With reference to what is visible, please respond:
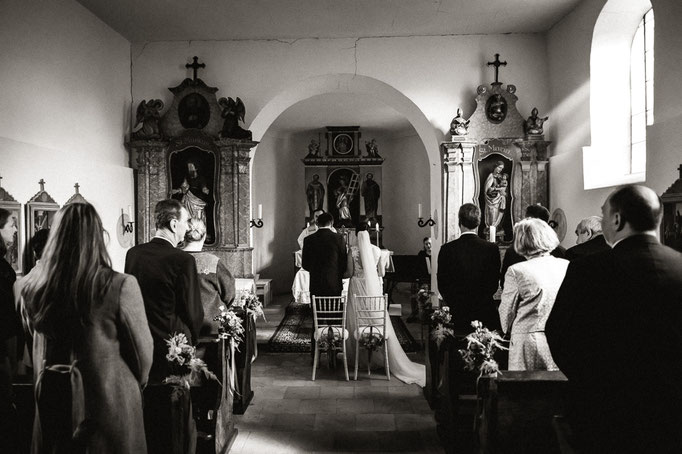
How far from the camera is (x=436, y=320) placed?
15.8 ft

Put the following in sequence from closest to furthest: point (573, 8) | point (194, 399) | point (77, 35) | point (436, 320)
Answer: point (194, 399) → point (436, 320) → point (77, 35) → point (573, 8)

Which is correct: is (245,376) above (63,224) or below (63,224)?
below

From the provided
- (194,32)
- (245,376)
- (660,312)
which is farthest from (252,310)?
(194,32)

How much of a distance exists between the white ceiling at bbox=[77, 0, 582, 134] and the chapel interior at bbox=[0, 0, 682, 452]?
4cm

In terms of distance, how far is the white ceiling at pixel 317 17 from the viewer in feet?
23.8

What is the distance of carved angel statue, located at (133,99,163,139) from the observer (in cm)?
837

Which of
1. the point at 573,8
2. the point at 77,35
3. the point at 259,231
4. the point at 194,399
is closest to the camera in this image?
the point at 194,399

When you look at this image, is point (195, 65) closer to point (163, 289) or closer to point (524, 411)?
point (163, 289)

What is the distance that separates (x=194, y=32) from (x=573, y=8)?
528cm

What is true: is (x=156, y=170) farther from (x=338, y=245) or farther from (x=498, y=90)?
(x=498, y=90)

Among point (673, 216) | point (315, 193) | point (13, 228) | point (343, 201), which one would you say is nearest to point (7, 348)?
point (13, 228)

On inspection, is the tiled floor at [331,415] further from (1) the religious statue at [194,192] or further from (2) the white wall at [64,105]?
(2) the white wall at [64,105]

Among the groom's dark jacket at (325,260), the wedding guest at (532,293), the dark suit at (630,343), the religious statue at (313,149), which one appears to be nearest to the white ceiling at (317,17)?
the groom's dark jacket at (325,260)

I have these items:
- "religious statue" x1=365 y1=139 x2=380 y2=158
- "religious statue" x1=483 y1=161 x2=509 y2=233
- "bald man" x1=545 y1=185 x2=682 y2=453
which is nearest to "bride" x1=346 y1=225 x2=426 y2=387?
"religious statue" x1=483 y1=161 x2=509 y2=233
